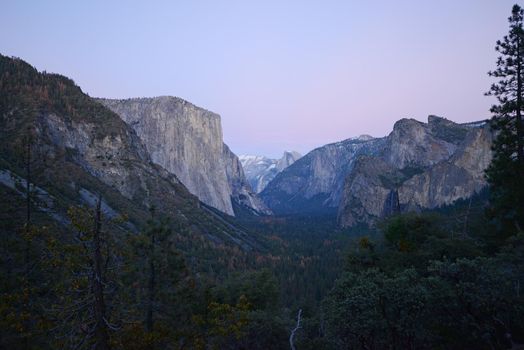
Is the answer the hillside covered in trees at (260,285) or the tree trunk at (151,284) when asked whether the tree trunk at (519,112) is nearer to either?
the hillside covered in trees at (260,285)

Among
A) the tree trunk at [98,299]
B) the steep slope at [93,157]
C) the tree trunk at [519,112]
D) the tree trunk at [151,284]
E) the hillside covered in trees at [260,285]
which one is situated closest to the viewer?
the tree trunk at [98,299]

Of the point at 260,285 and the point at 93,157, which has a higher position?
the point at 93,157

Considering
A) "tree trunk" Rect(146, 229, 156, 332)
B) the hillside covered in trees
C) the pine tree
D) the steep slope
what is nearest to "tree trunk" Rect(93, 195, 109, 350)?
the hillside covered in trees

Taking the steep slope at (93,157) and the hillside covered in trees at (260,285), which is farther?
the steep slope at (93,157)

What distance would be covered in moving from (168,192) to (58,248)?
116795mm

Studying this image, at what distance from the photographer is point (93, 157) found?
354 feet

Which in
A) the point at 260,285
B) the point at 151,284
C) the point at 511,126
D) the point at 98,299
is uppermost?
the point at 511,126

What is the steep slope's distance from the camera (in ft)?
276

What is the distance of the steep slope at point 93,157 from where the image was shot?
84.2 meters

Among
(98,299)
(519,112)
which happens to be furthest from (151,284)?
(519,112)

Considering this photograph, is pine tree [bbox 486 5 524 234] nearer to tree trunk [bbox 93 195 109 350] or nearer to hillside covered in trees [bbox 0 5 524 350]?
hillside covered in trees [bbox 0 5 524 350]

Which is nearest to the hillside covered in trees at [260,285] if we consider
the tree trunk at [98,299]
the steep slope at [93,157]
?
the tree trunk at [98,299]

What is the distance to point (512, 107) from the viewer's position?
1012 inches

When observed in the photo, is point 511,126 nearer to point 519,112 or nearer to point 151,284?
point 519,112
